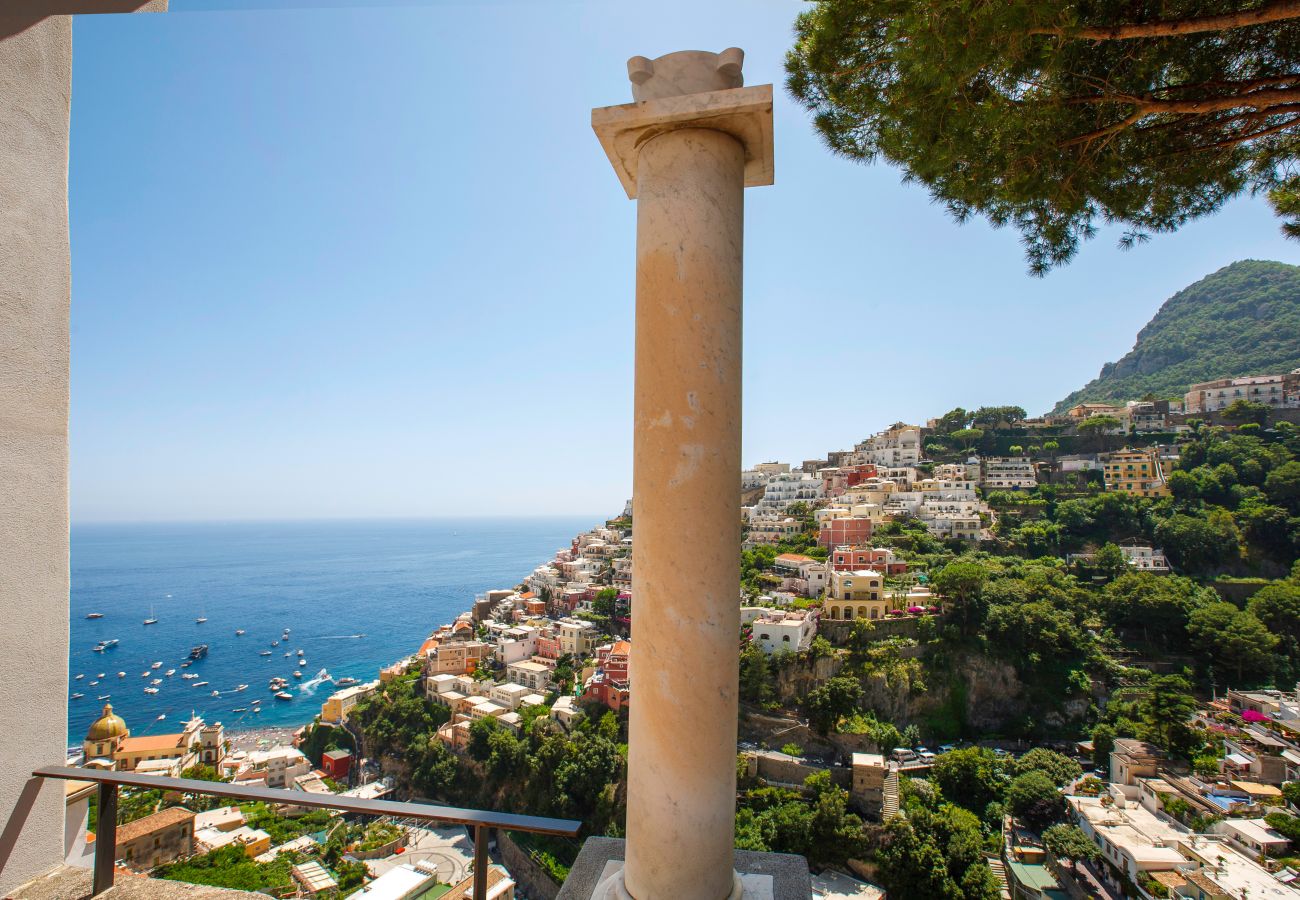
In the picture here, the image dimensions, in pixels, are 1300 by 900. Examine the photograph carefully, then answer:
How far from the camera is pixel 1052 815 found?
1603 centimetres

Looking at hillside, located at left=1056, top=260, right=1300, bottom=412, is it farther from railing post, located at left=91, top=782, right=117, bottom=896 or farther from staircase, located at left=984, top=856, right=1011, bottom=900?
railing post, located at left=91, top=782, right=117, bottom=896

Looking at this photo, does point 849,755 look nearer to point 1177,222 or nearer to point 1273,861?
point 1273,861

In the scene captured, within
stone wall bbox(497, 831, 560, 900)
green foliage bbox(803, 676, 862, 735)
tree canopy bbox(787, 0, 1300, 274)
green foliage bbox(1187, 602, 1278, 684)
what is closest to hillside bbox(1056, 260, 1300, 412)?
green foliage bbox(1187, 602, 1278, 684)

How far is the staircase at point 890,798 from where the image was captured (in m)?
16.1

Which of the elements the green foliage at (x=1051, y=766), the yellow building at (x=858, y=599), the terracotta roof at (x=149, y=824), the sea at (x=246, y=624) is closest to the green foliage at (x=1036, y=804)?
the green foliage at (x=1051, y=766)

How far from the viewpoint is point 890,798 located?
16.7 metres

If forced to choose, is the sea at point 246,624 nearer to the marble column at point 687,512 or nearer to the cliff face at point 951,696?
the cliff face at point 951,696

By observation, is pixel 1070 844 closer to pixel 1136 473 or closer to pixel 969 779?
pixel 969 779

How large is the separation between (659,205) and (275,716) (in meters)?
35.7

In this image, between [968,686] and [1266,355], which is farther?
[1266,355]

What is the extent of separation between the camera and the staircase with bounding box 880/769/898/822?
1611 cm

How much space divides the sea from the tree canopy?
2786 cm

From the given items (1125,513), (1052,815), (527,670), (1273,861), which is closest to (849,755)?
(1052,815)

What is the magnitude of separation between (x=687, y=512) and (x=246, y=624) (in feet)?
193
